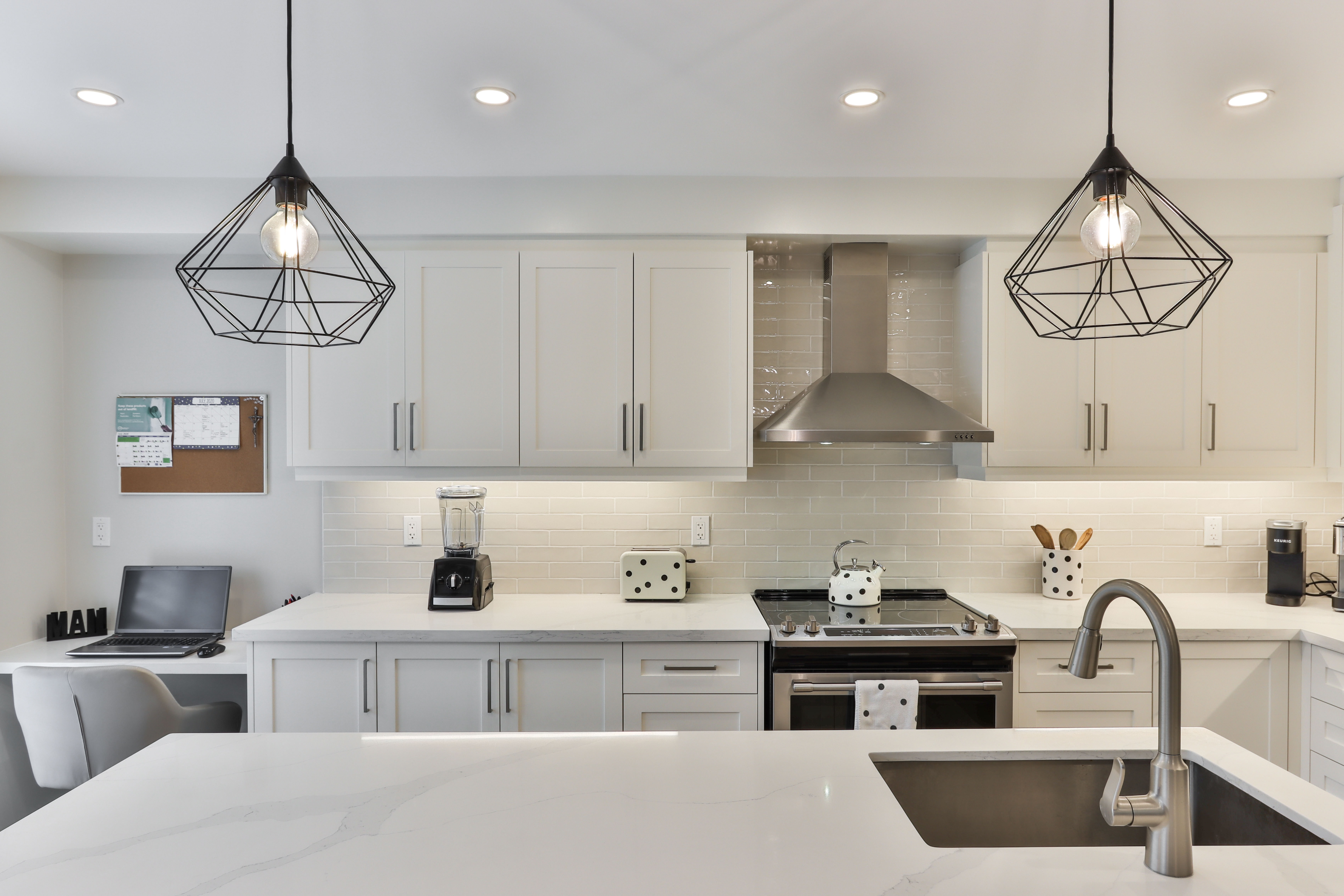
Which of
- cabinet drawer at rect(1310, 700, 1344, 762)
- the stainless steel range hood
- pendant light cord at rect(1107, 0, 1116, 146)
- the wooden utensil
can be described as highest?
pendant light cord at rect(1107, 0, 1116, 146)

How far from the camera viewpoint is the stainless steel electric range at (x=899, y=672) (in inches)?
103

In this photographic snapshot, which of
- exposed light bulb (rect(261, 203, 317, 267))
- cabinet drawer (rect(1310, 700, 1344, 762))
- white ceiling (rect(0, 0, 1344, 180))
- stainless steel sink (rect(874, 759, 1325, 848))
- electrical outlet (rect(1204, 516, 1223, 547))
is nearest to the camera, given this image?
exposed light bulb (rect(261, 203, 317, 267))

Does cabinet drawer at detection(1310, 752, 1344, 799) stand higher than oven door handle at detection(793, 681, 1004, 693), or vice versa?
oven door handle at detection(793, 681, 1004, 693)

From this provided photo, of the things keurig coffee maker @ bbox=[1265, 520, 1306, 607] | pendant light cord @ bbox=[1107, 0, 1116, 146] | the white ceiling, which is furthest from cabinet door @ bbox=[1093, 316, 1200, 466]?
pendant light cord @ bbox=[1107, 0, 1116, 146]

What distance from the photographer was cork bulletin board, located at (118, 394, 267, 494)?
3.27 m

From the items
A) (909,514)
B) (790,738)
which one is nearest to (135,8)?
(790,738)

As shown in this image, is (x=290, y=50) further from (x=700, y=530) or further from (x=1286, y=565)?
(x=1286, y=565)

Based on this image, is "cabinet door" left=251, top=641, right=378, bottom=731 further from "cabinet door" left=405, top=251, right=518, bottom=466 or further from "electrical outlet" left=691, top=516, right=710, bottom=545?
"electrical outlet" left=691, top=516, right=710, bottom=545

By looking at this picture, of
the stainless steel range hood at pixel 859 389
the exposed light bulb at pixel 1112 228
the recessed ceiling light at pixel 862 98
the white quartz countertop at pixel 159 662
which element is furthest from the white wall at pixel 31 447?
the exposed light bulb at pixel 1112 228

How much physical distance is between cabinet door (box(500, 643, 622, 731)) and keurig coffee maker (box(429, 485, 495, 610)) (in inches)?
13.5

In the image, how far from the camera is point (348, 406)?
9.68ft

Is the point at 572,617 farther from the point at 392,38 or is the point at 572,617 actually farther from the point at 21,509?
the point at 21,509

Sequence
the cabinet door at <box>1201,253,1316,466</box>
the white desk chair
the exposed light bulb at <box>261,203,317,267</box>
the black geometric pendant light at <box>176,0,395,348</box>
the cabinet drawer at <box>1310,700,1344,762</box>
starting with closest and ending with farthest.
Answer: the exposed light bulb at <box>261,203,317,267</box> < the black geometric pendant light at <box>176,0,395,348</box> < the white desk chair < the cabinet drawer at <box>1310,700,1344,762</box> < the cabinet door at <box>1201,253,1316,466</box>

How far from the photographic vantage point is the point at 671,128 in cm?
244
